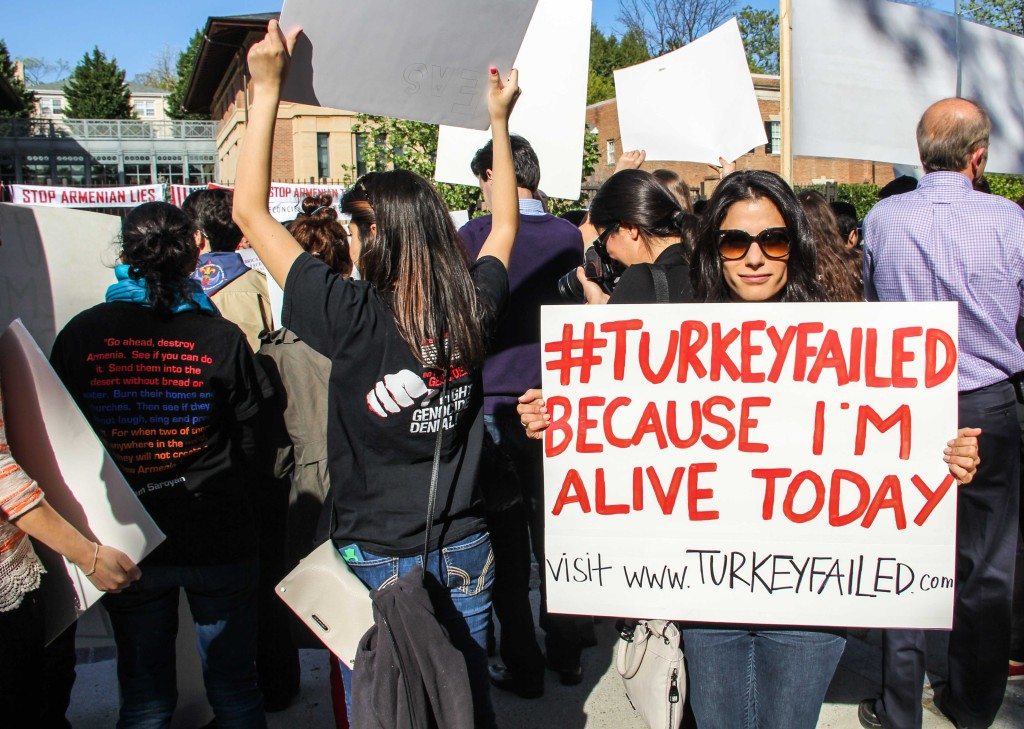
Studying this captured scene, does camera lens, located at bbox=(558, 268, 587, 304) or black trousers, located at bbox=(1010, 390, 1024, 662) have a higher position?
camera lens, located at bbox=(558, 268, 587, 304)

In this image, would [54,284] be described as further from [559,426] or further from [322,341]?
[559,426]

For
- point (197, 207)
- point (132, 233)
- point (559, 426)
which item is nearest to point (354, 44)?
point (132, 233)

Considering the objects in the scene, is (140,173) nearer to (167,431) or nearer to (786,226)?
(167,431)

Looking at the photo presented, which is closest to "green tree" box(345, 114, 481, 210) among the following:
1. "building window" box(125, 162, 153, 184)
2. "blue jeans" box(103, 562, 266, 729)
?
"blue jeans" box(103, 562, 266, 729)

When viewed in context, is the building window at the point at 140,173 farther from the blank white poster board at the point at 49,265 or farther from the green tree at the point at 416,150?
the blank white poster board at the point at 49,265

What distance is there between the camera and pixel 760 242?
88.4 inches

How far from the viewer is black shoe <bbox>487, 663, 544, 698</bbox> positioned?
365 cm

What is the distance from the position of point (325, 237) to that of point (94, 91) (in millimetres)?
80246

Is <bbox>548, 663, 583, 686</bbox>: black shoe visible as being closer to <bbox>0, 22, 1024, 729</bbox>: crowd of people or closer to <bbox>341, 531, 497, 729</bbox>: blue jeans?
<bbox>0, 22, 1024, 729</bbox>: crowd of people

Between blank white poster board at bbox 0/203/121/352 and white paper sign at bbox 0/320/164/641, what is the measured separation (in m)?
0.80

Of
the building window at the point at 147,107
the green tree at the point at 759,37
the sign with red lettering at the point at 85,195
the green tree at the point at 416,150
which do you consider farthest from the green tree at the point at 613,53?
the building window at the point at 147,107

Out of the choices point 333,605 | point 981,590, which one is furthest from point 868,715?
point 333,605

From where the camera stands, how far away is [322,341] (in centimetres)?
222

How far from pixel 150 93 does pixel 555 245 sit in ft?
366
